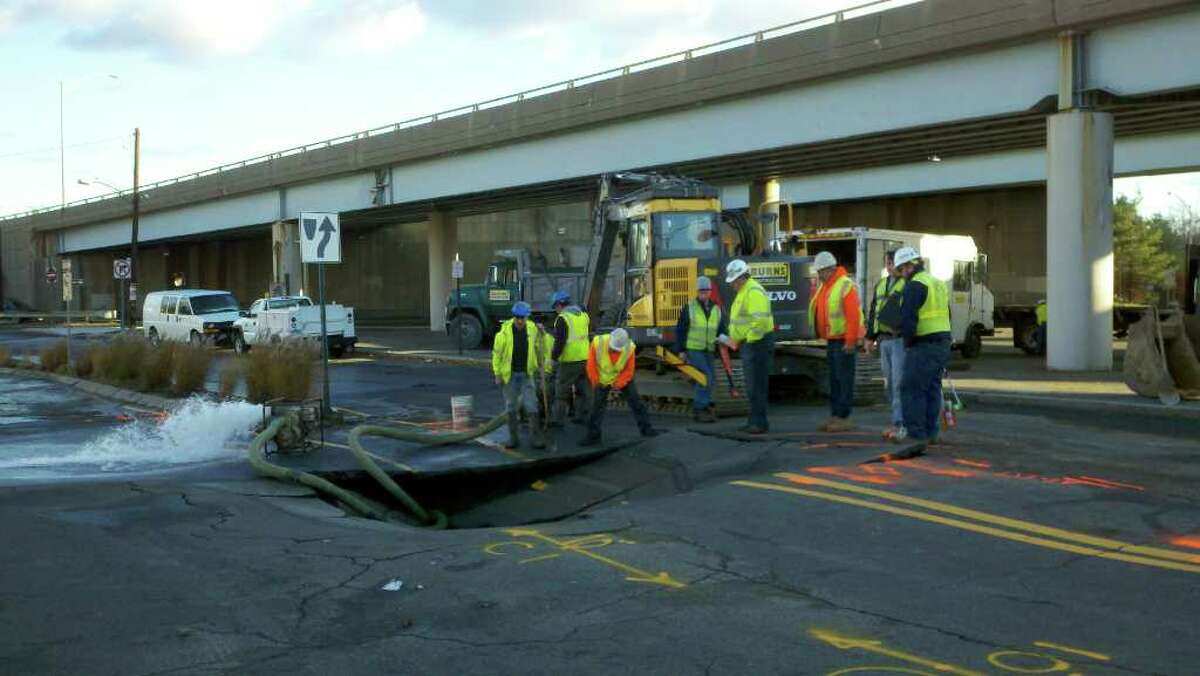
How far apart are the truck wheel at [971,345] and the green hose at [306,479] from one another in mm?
20256

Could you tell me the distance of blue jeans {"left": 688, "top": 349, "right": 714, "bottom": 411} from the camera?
13.3 meters

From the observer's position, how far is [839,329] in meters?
11.7

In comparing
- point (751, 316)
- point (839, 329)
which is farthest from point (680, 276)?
point (839, 329)

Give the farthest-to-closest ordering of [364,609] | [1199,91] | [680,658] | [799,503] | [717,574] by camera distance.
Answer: [1199,91] < [799,503] < [717,574] < [364,609] < [680,658]

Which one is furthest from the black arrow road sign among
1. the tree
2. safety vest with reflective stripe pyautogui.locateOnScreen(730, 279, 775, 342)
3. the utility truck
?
the tree

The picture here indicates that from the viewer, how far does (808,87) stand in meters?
26.0

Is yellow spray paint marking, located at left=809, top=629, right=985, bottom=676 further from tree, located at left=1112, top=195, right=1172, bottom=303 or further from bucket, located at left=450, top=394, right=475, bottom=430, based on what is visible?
tree, located at left=1112, top=195, right=1172, bottom=303

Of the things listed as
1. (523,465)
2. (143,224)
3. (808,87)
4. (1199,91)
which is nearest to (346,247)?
(143,224)

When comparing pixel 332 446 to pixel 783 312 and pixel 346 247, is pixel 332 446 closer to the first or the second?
pixel 783 312

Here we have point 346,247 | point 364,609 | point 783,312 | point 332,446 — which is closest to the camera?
point 364,609

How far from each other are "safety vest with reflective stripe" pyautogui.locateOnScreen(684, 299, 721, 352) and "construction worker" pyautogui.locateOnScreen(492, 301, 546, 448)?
2.10 meters

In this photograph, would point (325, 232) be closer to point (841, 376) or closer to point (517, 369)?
point (517, 369)

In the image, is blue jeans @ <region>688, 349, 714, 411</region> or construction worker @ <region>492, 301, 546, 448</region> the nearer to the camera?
construction worker @ <region>492, 301, 546, 448</region>

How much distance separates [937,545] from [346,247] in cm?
6319
